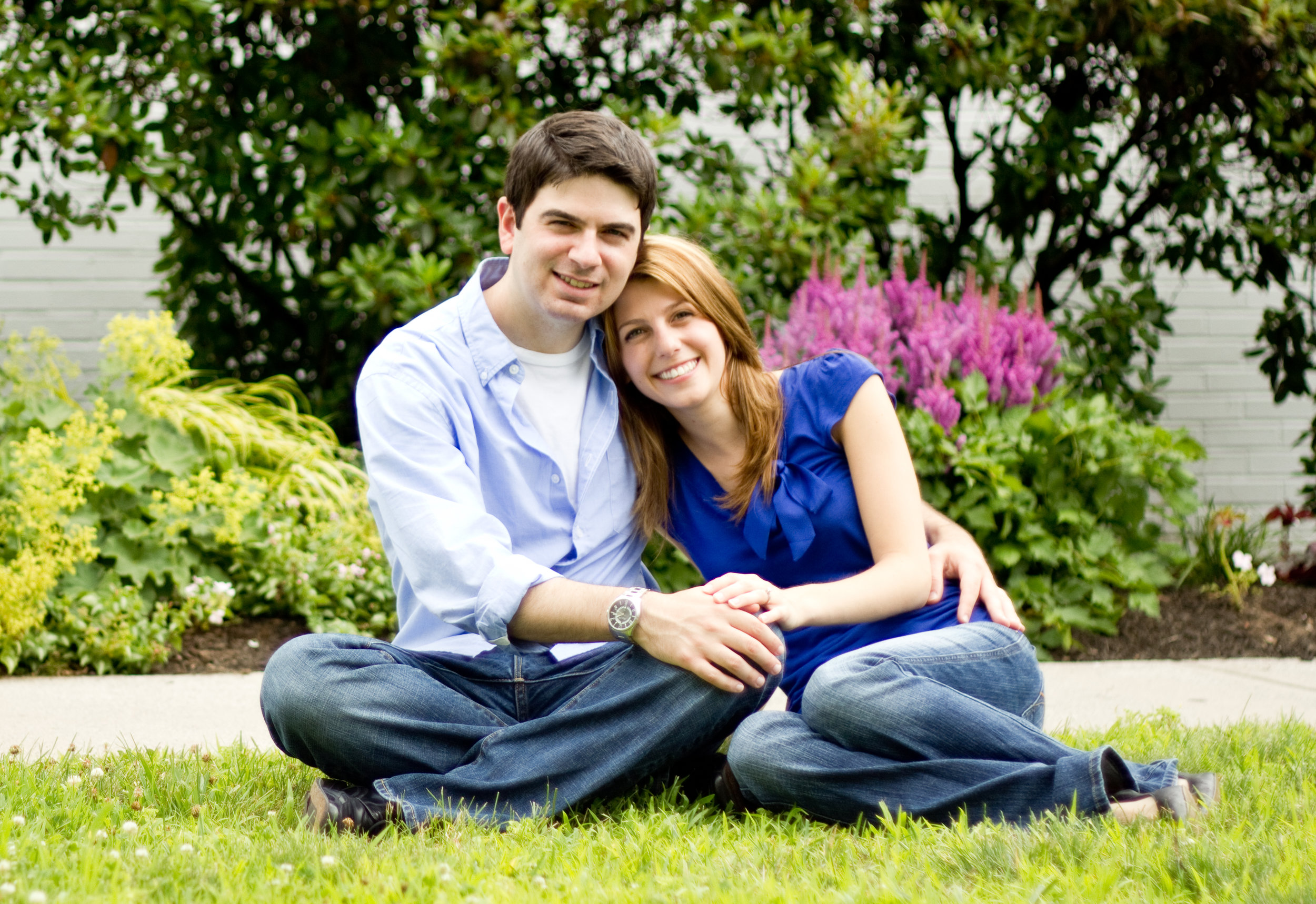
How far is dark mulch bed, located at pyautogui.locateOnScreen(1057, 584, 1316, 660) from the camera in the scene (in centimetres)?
404

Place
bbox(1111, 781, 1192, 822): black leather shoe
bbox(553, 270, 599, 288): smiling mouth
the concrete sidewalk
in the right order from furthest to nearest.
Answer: the concrete sidewalk → bbox(553, 270, 599, 288): smiling mouth → bbox(1111, 781, 1192, 822): black leather shoe

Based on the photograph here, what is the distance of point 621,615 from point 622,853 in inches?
16.0

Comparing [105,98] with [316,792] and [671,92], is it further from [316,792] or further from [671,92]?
[316,792]

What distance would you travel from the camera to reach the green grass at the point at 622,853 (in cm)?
162

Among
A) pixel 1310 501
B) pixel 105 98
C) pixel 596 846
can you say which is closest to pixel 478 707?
pixel 596 846

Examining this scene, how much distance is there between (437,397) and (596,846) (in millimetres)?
883

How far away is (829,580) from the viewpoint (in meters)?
2.39

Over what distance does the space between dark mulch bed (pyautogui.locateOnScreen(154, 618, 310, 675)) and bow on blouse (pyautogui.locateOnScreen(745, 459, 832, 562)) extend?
71.3 inches

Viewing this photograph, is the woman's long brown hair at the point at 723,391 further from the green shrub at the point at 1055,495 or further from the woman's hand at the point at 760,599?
the green shrub at the point at 1055,495

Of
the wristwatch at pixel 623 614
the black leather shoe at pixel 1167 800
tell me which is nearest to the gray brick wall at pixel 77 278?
the wristwatch at pixel 623 614

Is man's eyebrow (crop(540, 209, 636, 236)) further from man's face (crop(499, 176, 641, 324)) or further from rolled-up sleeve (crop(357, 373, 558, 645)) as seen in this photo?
rolled-up sleeve (crop(357, 373, 558, 645))

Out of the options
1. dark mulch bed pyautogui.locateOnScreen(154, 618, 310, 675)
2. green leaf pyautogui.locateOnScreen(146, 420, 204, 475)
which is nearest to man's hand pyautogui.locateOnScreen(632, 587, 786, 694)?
dark mulch bed pyautogui.locateOnScreen(154, 618, 310, 675)

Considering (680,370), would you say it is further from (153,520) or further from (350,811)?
(153,520)

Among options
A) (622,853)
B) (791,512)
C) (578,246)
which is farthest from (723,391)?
(622,853)
